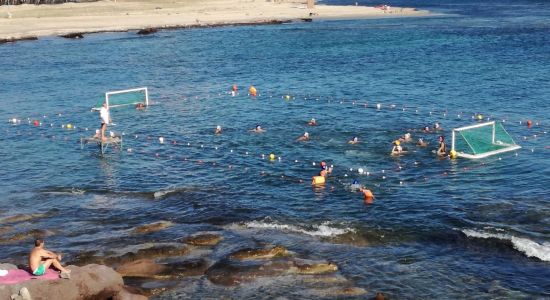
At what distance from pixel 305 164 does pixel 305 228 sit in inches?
432

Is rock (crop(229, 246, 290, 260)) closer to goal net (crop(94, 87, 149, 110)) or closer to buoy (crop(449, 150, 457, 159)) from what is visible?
buoy (crop(449, 150, 457, 159))

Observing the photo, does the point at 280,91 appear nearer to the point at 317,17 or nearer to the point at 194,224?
the point at 194,224

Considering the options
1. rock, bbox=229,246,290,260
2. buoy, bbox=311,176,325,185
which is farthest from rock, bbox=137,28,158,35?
rock, bbox=229,246,290,260

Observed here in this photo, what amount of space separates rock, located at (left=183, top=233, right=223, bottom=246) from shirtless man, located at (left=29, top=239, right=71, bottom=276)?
24.9 ft

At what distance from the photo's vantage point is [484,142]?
43406 millimetres

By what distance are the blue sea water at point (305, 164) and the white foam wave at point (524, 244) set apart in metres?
0.09

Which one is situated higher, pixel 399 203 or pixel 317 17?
pixel 317 17

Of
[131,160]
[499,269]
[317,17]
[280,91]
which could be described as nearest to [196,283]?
[499,269]

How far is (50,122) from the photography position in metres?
54.2

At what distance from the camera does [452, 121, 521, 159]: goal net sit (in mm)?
42250

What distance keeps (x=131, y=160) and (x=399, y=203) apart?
18345 mm

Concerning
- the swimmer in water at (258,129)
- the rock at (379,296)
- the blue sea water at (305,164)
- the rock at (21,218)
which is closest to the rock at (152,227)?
the blue sea water at (305,164)

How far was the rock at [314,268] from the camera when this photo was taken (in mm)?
25844

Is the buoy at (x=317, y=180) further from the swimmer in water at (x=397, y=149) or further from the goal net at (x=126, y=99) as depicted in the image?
the goal net at (x=126, y=99)
